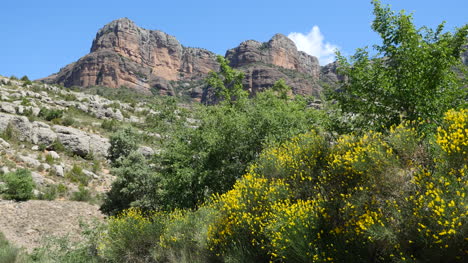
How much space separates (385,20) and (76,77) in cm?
12983

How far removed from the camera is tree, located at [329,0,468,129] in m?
6.36

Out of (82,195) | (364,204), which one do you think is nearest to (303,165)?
(364,204)

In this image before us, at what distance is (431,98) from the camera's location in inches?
248

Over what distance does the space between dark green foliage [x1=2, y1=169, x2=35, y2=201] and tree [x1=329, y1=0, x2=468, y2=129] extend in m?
15.5

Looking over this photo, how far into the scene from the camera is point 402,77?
22.2 feet

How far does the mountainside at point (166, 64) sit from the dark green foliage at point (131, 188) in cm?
8214

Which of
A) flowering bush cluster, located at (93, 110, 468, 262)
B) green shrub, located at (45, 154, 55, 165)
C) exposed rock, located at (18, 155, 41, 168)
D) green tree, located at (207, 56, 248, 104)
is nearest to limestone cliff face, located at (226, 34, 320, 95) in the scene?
green tree, located at (207, 56, 248, 104)

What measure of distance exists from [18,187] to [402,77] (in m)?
17.2

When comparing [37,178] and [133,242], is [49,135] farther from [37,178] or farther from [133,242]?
[133,242]

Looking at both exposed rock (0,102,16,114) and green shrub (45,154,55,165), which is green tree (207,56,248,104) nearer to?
green shrub (45,154,55,165)

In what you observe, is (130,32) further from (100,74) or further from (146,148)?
(146,148)

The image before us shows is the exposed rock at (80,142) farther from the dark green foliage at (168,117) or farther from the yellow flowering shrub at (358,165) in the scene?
the yellow flowering shrub at (358,165)

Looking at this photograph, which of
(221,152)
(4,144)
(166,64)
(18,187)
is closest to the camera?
(221,152)

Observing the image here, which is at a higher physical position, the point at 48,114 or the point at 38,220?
the point at 48,114
